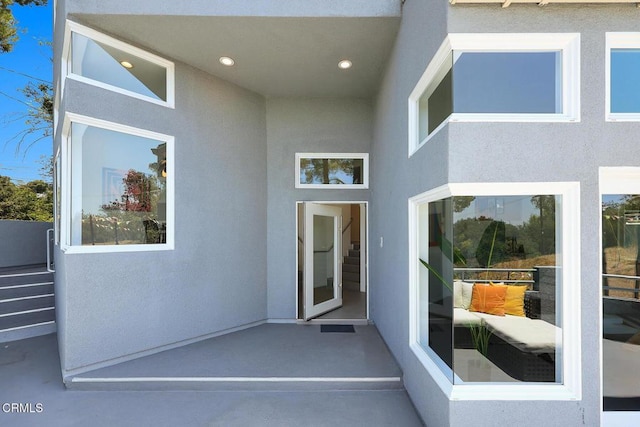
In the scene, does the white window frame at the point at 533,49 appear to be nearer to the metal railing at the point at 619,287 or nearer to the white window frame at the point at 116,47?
the metal railing at the point at 619,287

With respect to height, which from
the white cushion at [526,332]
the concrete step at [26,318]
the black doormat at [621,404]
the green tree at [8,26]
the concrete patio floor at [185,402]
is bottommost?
the concrete patio floor at [185,402]

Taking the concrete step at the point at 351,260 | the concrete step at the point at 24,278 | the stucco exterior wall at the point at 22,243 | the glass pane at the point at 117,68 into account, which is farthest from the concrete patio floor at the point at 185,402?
the stucco exterior wall at the point at 22,243

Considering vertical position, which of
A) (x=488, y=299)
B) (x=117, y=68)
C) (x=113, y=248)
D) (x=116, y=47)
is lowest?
(x=488, y=299)

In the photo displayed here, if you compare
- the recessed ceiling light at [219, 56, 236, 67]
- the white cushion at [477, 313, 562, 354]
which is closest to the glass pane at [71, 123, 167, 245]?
the recessed ceiling light at [219, 56, 236, 67]

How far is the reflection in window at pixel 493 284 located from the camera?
2.36 metres

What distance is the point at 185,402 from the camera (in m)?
3.10

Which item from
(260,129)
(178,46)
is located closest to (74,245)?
(178,46)

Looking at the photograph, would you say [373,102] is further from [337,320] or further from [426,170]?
[337,320]

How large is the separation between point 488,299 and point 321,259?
310 centimetres

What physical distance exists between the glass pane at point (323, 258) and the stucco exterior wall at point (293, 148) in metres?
0.39

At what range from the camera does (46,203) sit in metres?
12.8

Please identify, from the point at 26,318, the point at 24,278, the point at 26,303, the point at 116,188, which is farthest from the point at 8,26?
the point at 116,188

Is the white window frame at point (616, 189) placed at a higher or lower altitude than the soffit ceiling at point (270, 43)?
lower

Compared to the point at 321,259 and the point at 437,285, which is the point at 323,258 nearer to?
the point at 321,259
